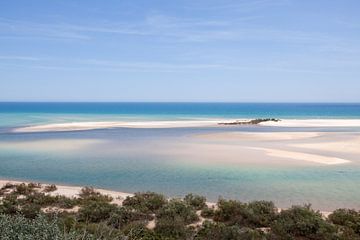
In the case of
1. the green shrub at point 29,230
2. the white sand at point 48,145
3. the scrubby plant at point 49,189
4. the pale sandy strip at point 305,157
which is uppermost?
the green shrub at point 29,230

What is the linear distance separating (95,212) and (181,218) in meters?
2.49

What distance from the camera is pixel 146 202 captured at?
12797mm

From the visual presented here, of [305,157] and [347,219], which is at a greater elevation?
[347,219]

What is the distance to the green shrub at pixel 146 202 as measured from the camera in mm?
12523

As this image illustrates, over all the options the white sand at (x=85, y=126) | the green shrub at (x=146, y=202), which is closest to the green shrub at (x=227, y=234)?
the green shrub at (x=146, y=202)

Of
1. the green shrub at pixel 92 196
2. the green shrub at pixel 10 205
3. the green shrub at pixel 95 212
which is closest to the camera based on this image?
the green shrub at pixel 95 212

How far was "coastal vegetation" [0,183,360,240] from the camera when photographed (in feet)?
Result: 33.4

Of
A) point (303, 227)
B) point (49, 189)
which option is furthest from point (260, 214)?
point (49, 189)

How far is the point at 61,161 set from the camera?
75.7 feet

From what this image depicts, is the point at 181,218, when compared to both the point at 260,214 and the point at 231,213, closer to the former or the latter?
the point at 231,213

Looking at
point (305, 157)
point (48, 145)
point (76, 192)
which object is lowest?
point (48, 145)

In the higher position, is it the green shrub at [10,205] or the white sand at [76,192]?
the green shrub at [10,205]

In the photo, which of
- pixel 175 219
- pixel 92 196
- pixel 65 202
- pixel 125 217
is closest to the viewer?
pixel 175 219

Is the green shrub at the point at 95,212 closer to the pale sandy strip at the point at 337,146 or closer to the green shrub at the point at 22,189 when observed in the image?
the green shrub at the point at 22,189
